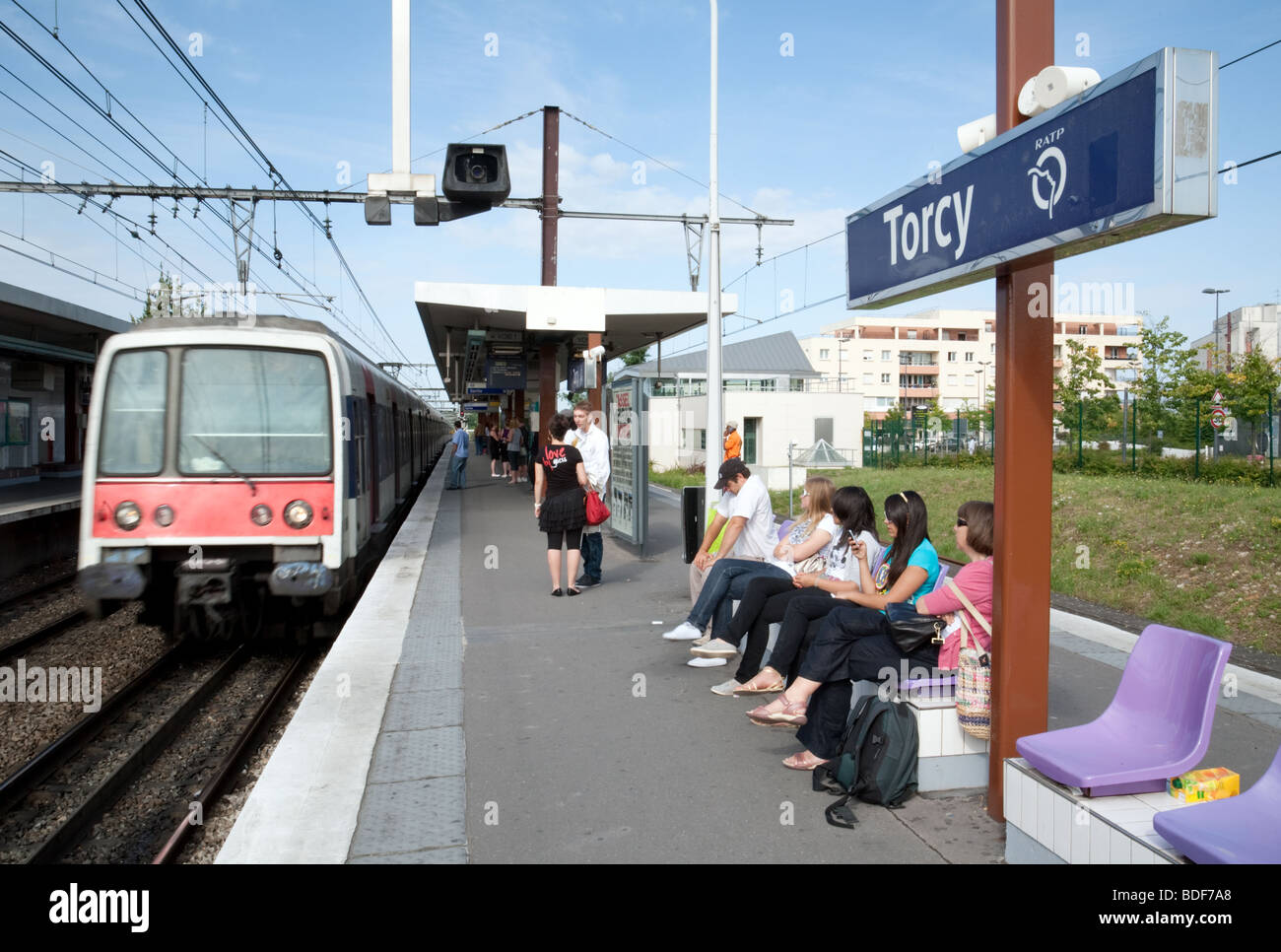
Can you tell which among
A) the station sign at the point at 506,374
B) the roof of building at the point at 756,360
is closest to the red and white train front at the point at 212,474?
the station sign at the point at 506,374

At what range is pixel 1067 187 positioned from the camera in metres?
2.96

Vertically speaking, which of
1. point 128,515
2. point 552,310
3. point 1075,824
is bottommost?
point 1075,824

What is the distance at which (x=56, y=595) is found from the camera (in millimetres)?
12438

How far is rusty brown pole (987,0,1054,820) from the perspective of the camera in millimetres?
3533

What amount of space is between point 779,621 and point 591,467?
4.65 meters

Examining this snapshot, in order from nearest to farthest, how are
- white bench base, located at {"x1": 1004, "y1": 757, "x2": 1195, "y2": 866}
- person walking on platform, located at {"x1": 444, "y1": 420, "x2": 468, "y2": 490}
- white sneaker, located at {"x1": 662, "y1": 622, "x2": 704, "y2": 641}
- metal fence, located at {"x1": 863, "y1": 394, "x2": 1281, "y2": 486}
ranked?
white bench base, located at {"x1": 1004, "y1": 757, "x2": 1195, "y2": 866}, white sneaker, located at {"x1": 662, "y1": 622, "x2": 704, "y2": 641}, metal fence, located at {"x1": 863, "y1": 394, "x2": 1281, "y2": 486}, person walking on platform, located at {"x1": 444, "y1": 420, "x2": 468, "y2": 490}

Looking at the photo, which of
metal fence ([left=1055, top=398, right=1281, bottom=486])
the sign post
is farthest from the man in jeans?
metal fence ([left=1055, top=398, right=1281, bottom=486])

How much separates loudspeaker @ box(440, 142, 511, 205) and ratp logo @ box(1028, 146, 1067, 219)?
20.0 ft

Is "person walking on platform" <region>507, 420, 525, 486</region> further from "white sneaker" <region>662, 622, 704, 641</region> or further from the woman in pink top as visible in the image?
the woman in pink top

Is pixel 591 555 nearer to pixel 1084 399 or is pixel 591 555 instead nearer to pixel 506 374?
pixel 506 374

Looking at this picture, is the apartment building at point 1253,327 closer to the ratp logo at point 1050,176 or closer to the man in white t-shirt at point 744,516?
the man in white t-shirt at point 744,516

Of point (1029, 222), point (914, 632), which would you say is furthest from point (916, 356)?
point (1029, 222)

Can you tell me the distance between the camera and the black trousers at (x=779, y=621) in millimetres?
5113

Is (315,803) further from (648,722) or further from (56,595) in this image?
(56,595)
